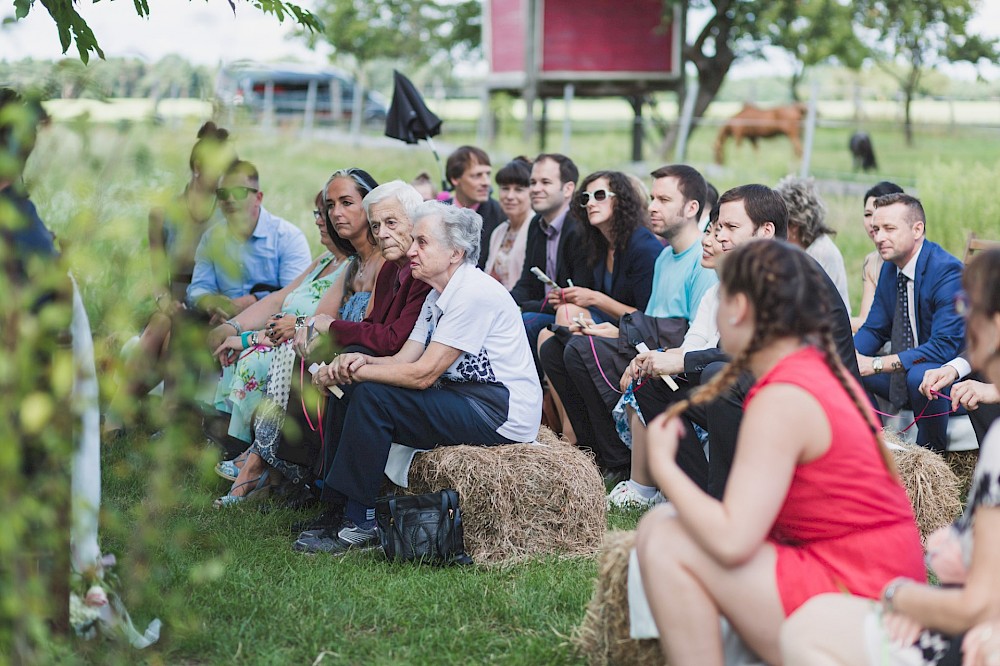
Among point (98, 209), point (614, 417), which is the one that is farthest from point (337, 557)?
point (98, 209)

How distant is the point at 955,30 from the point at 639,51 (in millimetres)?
5577

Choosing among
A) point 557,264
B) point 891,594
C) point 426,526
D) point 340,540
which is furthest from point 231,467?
point 891,594

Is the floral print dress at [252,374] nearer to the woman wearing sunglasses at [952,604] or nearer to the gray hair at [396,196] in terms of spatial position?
the gray hair at [396,196]

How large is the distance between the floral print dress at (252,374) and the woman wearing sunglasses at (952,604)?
11.2 feet

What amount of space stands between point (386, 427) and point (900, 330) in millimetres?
2715

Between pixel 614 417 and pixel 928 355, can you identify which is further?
pixel 614 417

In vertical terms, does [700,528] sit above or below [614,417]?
above

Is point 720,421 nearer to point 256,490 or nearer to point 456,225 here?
point 456,225

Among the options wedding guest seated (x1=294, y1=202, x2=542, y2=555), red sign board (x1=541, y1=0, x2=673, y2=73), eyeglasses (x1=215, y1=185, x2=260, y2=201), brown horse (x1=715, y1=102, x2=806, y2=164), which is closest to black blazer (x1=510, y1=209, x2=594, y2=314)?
wedding guest seated (x1=294, y1=202, x2=542, y2=555)

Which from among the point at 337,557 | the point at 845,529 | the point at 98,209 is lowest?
the point at 337,557

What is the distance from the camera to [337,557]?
4.52m

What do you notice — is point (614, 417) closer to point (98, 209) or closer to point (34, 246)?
point (34, 246)

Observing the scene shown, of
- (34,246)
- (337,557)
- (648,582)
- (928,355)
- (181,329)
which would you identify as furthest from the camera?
(928,355)

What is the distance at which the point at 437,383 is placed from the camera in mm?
4754
